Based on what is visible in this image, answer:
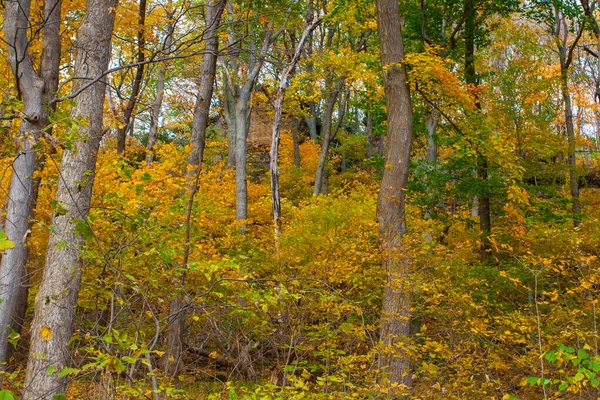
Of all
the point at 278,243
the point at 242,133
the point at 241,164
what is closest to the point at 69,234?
the point at 278,243

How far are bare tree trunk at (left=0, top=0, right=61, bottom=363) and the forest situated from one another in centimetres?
3

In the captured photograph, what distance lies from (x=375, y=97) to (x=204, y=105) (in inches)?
166

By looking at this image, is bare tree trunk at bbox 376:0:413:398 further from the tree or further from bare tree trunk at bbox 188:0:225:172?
the tree

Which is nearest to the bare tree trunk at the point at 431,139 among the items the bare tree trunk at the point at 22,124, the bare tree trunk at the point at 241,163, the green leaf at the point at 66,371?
the bare tree trunk at the point at 241,163

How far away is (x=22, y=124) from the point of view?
5645mm

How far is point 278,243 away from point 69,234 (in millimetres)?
5418

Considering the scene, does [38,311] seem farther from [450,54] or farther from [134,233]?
[450,54]

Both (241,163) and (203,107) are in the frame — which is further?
(241,163)

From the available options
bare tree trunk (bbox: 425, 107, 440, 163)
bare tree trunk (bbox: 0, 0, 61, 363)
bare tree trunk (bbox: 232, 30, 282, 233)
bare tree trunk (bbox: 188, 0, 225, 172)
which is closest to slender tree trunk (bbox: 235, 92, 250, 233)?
bare tree trunk (bbox: 232, 30, 282, 233)

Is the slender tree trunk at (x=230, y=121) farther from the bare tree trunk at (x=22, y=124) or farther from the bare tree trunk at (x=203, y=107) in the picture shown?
the bare tree trunk at (x=22, y=124)

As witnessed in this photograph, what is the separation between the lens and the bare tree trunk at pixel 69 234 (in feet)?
14.5

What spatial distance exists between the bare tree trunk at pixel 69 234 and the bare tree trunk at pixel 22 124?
0.69 meters

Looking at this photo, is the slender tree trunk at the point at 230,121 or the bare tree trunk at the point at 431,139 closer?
the bare tree trunk at the point at 431,139

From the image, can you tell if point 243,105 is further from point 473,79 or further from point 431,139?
point 473,79
